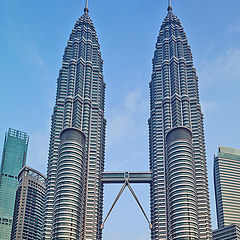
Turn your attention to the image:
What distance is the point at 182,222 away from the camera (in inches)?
7180

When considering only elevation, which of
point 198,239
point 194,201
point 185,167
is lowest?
point 198,239

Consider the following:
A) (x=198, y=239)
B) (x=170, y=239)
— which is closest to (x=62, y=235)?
(x=170, y=239)

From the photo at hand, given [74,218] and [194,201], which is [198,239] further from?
[74,218]

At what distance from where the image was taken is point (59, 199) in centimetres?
19562

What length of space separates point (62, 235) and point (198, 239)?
61387 millimetres

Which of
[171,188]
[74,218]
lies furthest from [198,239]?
[74,218]

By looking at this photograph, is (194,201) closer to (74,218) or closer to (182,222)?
(182,222)

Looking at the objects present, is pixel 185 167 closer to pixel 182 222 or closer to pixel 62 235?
pixel 182 222

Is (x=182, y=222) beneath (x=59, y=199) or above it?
beneath

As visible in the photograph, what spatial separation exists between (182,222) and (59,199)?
5914cm

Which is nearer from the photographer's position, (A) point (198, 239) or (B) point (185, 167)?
(A) point (198, 239)

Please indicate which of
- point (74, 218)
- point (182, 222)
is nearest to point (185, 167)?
point (182, 222)

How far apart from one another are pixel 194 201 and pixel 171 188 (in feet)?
41.3

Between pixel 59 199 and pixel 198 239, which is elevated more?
pixel 59 199
